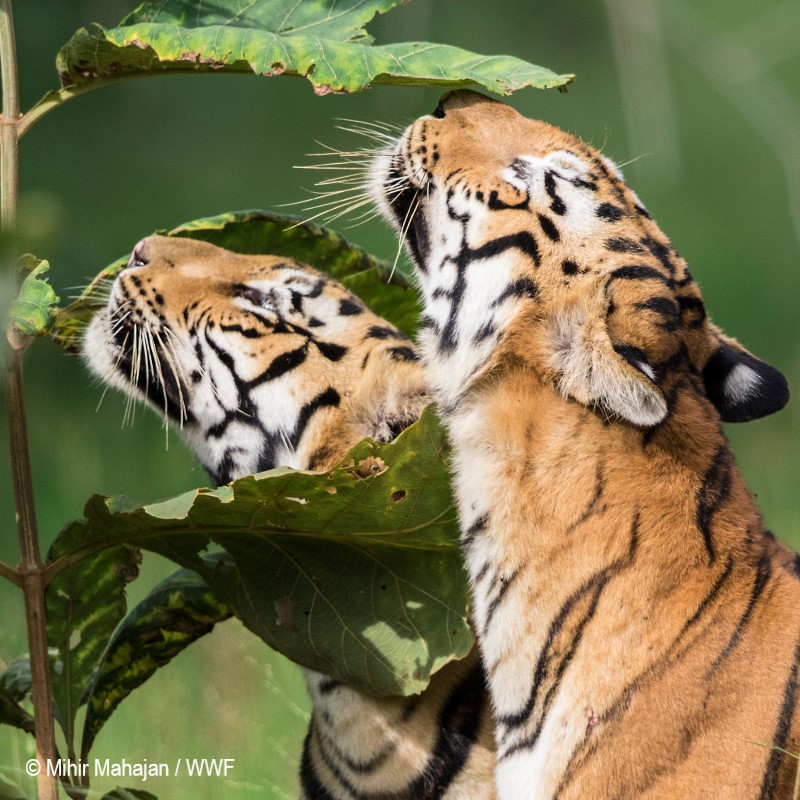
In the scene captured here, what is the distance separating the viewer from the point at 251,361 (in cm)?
196

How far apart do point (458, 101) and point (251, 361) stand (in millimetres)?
532

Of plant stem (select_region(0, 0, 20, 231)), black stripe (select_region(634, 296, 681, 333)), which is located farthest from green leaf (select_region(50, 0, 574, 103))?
black stripe (select_region(634, 296, 681, 333))

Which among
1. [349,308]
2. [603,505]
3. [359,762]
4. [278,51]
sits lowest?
[359,762]

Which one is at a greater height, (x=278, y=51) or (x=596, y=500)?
(x=278, y=51)

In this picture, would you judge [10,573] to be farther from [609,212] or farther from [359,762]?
[609,212]

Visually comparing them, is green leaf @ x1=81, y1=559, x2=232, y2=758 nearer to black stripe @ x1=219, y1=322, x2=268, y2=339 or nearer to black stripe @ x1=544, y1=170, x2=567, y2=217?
black stripe @ x1=219, y1=322, x2=268, y2=339

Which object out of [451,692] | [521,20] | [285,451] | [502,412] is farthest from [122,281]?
[521,20]

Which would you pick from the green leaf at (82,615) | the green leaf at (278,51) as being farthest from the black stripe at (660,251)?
the green leaf at (82,615)

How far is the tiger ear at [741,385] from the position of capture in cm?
179

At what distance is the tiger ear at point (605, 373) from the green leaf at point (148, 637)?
706 mm

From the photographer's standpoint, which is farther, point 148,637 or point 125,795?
point 148,637

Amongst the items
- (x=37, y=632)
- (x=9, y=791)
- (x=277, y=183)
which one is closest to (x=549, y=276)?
(x=37, y=632)

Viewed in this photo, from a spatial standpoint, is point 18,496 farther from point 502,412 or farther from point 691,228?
point 691,228

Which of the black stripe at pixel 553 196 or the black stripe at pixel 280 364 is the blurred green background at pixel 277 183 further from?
the black stripe at pixel 280 364
